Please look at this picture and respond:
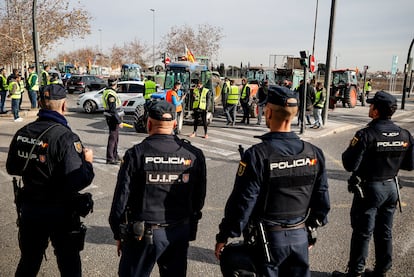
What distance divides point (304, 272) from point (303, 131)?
33.6 feet

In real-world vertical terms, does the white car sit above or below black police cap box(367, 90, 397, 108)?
below

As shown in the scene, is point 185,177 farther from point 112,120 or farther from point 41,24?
point 41,24

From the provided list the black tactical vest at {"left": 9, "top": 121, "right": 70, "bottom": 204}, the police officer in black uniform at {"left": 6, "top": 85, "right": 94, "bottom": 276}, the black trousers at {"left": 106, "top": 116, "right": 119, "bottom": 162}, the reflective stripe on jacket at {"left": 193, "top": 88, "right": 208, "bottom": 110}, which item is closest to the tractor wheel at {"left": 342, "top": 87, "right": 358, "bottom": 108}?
the reflective stripe on jacket at {"left": 193, "top": 88, "right": 208, "bottom": 110}

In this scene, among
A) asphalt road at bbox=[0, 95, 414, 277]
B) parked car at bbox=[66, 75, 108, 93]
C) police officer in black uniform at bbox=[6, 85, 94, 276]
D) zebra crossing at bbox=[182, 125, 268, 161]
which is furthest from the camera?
parked car at bbox=[66, 75, 108, 93]

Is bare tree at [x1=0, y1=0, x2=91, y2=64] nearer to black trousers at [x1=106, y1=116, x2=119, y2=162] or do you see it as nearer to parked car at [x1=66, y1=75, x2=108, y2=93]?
parked car at [x1=66, y1=75, x2=108, y2=93]

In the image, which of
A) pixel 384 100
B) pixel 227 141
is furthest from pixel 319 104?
pixel 384 100

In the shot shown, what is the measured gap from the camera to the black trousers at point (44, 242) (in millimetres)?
2705

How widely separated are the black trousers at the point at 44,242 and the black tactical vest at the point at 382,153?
2.86 m

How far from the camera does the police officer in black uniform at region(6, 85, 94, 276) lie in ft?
8.77

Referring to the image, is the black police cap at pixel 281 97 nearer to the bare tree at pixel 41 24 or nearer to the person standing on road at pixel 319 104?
the person standing on road at pixel 319 104

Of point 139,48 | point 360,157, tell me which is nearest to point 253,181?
point 360,157

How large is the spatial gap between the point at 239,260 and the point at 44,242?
5.30 feet

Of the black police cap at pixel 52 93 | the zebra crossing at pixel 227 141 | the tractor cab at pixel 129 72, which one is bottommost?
the zebra crossing at pixel 227 141

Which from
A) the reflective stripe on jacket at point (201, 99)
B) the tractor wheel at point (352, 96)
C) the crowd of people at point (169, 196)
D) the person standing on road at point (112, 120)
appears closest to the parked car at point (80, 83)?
the reflective stripe on jacket at point (201, 99)
